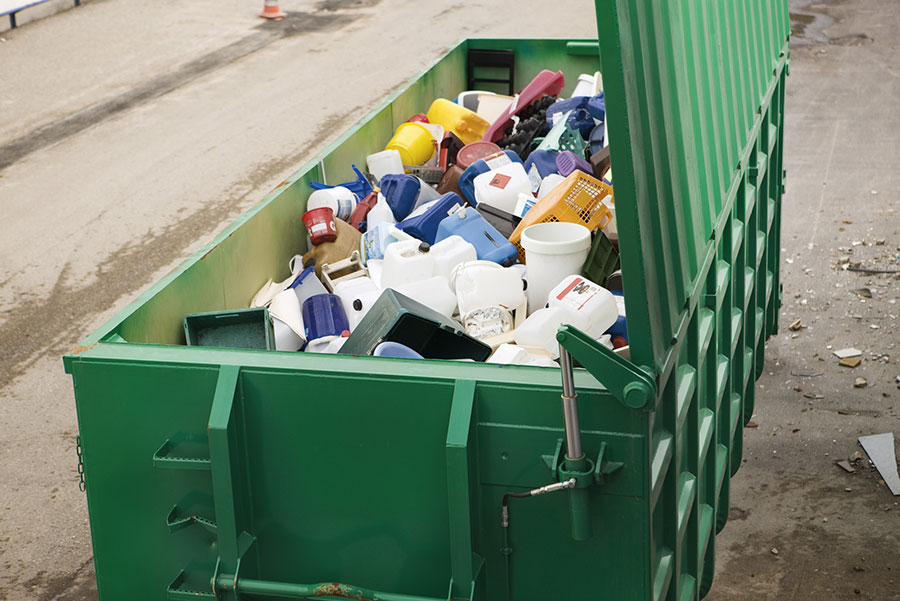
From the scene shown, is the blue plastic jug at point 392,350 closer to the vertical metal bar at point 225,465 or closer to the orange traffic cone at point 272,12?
the vertical metal bar at point 225,465

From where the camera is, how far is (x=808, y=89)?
11.8m

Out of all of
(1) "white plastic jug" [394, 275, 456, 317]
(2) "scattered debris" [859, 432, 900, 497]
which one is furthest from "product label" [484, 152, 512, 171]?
(2) "scattered debris" [859, 432, 900, 497]

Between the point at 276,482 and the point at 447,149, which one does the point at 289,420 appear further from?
the point at 447,149

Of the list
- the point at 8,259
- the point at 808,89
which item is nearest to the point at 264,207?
the point at 8,259

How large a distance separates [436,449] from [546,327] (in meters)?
0.92

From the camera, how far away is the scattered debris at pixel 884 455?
485cm

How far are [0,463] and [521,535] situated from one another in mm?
3555

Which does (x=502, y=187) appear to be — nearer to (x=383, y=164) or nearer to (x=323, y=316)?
(x=383, y=164)

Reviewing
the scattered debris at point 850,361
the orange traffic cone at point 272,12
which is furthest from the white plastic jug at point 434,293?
the orange traffic cone at point 272,12

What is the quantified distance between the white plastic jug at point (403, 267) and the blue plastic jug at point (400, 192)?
2.67 feet

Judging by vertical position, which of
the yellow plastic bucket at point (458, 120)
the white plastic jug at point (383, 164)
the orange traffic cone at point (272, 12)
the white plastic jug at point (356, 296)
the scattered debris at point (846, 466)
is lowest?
the scattered debris at point (846, 466)

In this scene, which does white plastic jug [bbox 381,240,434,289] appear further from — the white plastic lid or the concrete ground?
the concrete ground

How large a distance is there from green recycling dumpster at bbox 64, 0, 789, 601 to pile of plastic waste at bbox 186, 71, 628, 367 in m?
0.46

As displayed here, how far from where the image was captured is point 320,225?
4285mm
